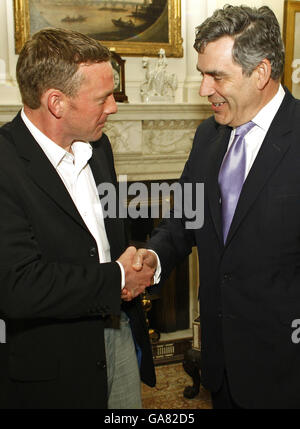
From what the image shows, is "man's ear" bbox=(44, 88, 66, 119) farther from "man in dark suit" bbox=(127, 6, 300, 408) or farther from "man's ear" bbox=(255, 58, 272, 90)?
"man's ear" bbox=(255, 58, 272, 90)

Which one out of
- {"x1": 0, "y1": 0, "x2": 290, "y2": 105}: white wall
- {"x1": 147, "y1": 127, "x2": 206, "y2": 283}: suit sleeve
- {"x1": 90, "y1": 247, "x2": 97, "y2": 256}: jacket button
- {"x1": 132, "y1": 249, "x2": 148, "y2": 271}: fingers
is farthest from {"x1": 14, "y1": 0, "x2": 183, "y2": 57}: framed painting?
{"x1": 90, "y1": 247, "x2": 97, "y2": 256}: jacket button

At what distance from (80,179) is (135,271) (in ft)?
1.28

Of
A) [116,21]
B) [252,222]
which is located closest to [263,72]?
[252,222]

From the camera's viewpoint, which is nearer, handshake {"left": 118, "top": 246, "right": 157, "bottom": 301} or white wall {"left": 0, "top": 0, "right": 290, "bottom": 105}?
handshake {"left": 118, "top": 246, "right": 157, "bottom": 301}

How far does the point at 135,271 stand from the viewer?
1.76 meters

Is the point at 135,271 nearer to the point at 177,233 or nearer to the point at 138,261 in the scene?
the point at 138,261

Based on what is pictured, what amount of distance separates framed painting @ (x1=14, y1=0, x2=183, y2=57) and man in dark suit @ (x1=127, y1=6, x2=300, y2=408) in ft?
7.10

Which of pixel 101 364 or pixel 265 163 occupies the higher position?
pixel 265 163

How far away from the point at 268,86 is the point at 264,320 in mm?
825

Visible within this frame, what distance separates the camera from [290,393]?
1.70 m

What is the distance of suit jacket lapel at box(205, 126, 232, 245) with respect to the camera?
1768mm

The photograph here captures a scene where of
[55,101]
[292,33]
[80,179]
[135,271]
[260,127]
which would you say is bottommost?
[135,271]

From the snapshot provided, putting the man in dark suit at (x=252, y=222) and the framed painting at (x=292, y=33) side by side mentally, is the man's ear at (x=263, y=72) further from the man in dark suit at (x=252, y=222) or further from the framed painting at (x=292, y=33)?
the framed painting at (x=292, y=33)
